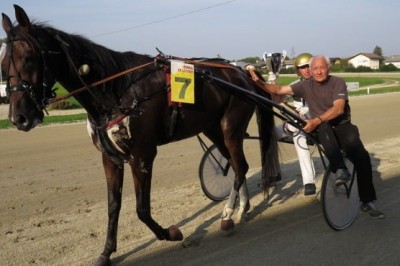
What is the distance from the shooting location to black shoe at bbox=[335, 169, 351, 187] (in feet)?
13.5

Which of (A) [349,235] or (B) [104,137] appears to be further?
(A) [349,235]

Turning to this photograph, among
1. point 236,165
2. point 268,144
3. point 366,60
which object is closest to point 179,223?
point 236,165

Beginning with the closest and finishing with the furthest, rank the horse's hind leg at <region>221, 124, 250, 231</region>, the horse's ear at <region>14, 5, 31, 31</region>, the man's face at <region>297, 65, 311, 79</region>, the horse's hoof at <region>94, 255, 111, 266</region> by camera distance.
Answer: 1. the horse's ear at <region>14, 5, 31, 31</region>
2. the horse's hoof at <region>94, 255, 111, 266</region>
3. the horse's hind leg at <region>221, 124, 250, 231</region>
4. the man's face at <region>297, 65, 311, 79</region>

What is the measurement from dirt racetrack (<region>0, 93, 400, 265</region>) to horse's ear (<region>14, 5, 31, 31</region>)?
1.78m

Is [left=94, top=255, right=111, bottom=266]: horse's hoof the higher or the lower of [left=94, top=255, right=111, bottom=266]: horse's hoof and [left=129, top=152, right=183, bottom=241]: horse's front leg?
the lower

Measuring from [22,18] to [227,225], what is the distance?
8.05 feet

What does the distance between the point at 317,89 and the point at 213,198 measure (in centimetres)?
171

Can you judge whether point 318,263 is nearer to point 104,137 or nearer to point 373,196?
point 373,196

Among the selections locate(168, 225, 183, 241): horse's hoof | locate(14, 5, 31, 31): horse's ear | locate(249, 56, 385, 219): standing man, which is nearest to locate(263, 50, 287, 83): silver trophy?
locate(249, 56, 385, 219): standing man

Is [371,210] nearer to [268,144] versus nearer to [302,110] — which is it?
[268,144]

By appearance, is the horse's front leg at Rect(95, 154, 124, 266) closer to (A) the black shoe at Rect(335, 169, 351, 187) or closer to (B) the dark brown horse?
(B) the dark brown horse

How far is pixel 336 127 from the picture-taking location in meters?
4.35

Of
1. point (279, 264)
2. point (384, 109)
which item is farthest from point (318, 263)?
point (384, 109)

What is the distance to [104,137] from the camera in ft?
10.9
